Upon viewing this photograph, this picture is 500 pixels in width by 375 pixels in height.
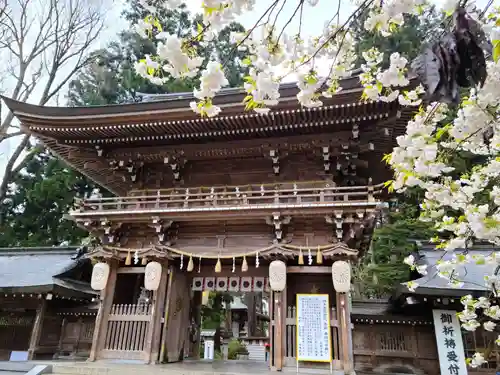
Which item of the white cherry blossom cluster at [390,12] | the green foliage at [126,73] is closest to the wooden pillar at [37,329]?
the white cherry blossom cluster at [390,12]

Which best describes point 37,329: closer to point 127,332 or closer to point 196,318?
point 127,332

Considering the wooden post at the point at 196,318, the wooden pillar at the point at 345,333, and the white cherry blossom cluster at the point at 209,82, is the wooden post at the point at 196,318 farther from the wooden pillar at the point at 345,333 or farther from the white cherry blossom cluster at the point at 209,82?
the white cherry blossom cluster at the point at 209,82

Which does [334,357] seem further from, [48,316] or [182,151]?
[48,316]

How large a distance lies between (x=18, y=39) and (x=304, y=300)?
1645cm

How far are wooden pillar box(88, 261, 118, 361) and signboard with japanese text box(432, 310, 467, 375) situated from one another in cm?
786

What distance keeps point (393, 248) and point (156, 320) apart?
1156 cm

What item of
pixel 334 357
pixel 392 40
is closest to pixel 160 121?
pixel 334 357

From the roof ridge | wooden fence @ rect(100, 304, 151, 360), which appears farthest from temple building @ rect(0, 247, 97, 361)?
wooden fence @ rect(100, 304, 151, 360)

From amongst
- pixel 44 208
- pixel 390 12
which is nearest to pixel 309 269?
pixel 390 12

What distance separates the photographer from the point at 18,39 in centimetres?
1522

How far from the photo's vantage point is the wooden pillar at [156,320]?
7445 millimetres

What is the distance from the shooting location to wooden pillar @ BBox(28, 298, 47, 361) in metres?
9.90

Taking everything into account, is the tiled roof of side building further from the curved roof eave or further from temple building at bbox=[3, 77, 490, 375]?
the curved roof eave

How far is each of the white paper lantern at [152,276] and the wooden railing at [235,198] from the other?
51.4 inches
